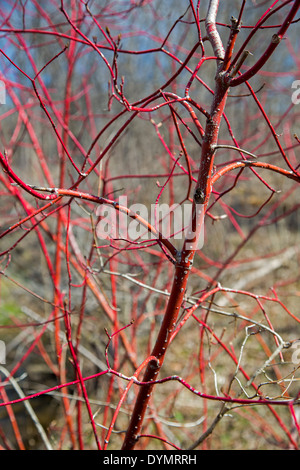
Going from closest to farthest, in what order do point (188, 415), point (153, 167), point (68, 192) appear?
point (68, 192) → point (188, 415) → point (153, 167)

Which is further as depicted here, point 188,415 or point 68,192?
point 188,415

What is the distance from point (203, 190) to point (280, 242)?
18.2 ft

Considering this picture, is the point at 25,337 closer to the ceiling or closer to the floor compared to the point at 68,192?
closer to the ceiling

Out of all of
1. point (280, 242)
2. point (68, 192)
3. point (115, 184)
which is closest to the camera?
point (68, 192)

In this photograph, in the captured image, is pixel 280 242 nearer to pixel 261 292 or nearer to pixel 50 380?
pixel 261 292

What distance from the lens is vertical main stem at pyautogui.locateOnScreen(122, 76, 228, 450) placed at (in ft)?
3.29

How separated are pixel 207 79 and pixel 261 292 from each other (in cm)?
287

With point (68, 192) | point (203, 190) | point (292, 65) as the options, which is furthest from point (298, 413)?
point (292, 65)

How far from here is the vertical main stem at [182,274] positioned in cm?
100

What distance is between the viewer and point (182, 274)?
43.3 inches
